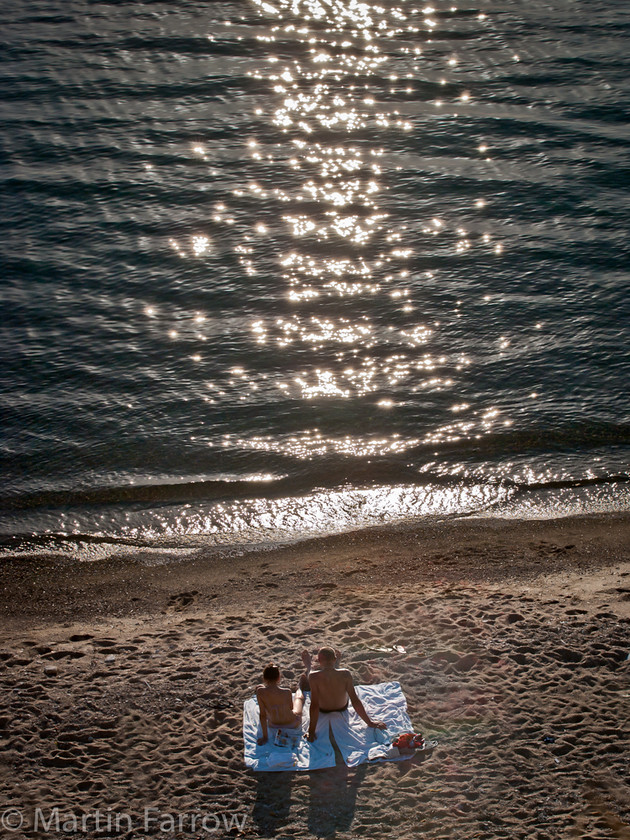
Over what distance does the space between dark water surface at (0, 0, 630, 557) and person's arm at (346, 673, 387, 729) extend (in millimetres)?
4223

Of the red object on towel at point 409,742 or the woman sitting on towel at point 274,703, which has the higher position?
the woman sitting on towel at point 274,703

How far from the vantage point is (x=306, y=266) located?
17.9 meters

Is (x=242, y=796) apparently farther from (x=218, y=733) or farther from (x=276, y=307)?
(x=276, y=307)

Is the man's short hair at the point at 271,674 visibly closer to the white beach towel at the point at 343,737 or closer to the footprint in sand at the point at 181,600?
the white beach towel at the point at 343,737

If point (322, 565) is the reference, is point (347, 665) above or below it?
below

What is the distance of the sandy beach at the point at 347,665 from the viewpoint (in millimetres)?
6668

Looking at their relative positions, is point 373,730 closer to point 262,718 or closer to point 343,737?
point 343,737

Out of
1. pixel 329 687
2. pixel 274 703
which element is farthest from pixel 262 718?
pixel 329 687

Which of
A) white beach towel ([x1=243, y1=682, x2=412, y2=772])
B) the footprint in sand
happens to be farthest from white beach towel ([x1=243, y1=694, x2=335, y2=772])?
the footprint in sand

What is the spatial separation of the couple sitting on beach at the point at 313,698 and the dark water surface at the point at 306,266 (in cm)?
415

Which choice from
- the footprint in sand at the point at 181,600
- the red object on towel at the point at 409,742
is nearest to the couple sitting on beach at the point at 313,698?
the red object on towel at the point at 409,742

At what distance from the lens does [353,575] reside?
10.4 metres

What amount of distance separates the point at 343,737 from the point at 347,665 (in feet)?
2.96

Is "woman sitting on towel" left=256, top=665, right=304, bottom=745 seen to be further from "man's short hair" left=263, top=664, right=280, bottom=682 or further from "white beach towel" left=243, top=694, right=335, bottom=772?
"white beach towel" left=243, top=694, right=335, bottom=772
